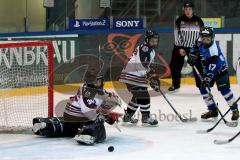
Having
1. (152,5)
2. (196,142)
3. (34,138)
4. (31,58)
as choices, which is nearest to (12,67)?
(31,58)

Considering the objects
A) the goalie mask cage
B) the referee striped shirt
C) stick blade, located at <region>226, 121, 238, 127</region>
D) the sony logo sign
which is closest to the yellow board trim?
the goalie mask cage

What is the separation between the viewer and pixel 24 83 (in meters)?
6.23

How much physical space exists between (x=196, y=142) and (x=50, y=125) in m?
1.21

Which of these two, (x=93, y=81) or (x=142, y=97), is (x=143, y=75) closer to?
(x=142, y=97)

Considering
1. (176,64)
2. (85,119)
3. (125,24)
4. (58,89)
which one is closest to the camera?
(85,119)

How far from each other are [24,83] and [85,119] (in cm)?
147

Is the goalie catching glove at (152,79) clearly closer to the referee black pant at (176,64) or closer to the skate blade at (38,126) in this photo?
the skate blade at (38,126)

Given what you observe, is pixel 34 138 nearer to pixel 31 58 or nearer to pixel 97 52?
pixel 31 58

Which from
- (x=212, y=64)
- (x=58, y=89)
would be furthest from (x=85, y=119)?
(x=58, y=89)

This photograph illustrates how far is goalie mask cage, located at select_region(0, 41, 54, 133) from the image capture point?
5668 mm

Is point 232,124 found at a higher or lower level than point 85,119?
lower

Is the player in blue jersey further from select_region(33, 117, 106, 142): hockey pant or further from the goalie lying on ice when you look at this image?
select_region(33, 117, 106, 142): hockey pant

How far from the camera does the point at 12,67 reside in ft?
21.0

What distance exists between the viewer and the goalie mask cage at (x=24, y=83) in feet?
18.6
